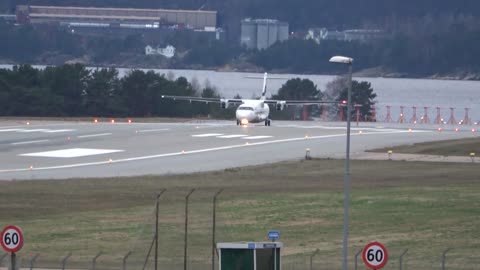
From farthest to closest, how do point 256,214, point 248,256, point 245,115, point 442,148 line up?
point 245,115, point 442,148, point 256,214, point 248,256

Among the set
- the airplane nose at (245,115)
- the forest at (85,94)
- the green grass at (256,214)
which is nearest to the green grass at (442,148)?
the green grass at (256,214)

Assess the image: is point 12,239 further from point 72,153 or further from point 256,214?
point 72,153

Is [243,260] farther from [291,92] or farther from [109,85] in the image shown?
[291,92]

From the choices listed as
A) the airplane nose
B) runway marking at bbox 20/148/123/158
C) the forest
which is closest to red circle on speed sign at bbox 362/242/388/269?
runway marking at bbox 20/148/123/158

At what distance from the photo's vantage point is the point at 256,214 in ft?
155

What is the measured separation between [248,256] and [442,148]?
2020 inches

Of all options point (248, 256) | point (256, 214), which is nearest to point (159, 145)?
point (256, 214)

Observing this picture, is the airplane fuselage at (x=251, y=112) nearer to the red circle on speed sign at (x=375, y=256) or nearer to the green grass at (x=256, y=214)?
the green grass at (x=256, y=214)

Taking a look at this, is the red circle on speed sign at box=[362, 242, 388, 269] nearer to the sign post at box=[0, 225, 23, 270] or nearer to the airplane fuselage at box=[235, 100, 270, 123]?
the sign post at box=[0, 225, 23, 270]

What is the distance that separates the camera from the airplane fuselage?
Result: 98.6 m

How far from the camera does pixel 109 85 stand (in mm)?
113125

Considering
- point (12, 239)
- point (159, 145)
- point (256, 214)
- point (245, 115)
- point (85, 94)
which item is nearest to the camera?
point (12, 239)

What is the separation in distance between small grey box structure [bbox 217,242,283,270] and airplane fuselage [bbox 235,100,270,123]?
69.3 metres

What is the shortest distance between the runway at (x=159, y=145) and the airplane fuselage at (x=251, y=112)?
3.20 feet
